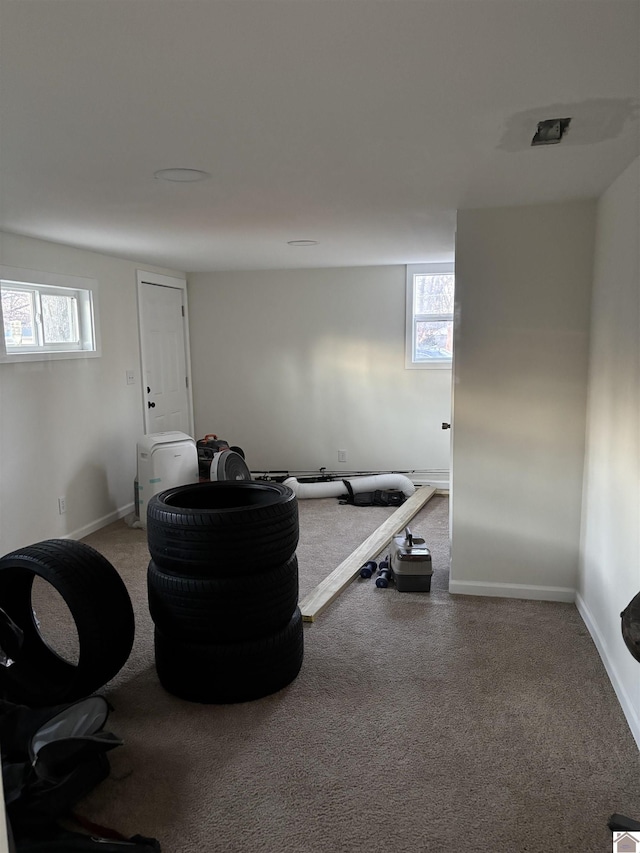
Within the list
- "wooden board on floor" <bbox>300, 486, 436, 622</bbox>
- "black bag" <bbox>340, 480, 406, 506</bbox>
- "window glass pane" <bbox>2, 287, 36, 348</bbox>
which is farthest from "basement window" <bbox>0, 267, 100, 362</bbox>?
"black bag" <bbox>340, 480, 406, 506</bbox>

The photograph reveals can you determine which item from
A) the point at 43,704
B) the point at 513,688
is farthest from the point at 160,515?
the point at 513,688

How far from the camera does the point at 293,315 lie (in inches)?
253

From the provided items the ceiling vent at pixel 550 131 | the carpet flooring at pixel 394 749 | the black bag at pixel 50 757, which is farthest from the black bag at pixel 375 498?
the ceiling vent at pixel 550 131

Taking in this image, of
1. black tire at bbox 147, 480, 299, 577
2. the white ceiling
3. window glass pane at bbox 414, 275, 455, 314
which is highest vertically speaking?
the white ceiling

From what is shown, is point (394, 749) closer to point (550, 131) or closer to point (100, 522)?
point (550, 131)

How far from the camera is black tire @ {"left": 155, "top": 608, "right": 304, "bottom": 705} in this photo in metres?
2.60

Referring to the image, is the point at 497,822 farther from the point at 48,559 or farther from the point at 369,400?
the point at 369,400

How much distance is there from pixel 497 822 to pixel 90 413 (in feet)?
13.4

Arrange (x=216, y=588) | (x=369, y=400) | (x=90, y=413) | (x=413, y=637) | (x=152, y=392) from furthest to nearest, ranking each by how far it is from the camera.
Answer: (x=369, y=400) < (x=152, y=392) < (x=90, y=413) < (x=413, y=637) < (x=216, y=588)

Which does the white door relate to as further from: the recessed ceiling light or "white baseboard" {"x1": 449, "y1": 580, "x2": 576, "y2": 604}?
"white baseboard" {"x1": 449, "y1": 580, "x2": 576, "y2": 604}

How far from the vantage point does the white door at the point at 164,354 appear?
5.73m

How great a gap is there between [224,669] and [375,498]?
3.33 m

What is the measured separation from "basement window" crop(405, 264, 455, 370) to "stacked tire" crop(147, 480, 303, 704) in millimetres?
3829

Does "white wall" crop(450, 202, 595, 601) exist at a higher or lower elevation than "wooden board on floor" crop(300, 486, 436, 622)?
higher
